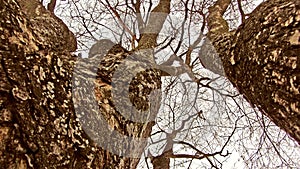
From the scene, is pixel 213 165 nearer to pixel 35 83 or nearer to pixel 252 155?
pixel 252 155

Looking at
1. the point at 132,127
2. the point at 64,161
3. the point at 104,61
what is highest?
the point at 104,61

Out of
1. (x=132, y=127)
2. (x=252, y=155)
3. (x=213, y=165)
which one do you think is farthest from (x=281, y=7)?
(x=213, y=165)

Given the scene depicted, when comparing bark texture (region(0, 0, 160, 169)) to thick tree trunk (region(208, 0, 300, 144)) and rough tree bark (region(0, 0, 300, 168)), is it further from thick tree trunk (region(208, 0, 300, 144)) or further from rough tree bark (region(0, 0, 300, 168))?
Answer: thick tree trunk (region(208, 0, 300, 144))

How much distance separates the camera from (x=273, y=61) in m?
0.74

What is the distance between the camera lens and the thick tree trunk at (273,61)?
690 mm

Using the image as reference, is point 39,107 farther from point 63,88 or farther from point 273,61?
point 273,61

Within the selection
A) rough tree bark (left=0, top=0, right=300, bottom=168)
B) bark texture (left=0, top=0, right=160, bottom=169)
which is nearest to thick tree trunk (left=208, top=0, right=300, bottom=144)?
rough tree bark (left=0, top=0, right=300, bottom=168)

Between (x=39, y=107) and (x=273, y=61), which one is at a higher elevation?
(x=273, y=61)

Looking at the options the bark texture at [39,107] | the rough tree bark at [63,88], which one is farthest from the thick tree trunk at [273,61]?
the bark texture at [39,107]

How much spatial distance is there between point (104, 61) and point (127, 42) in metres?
1.77

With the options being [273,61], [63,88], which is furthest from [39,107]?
[273,61]

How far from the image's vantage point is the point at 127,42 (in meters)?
2.80

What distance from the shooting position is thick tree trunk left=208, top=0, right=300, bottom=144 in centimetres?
69

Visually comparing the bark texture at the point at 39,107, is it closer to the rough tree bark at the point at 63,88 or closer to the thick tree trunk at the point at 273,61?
the rough tree bark at the point at 63,88
